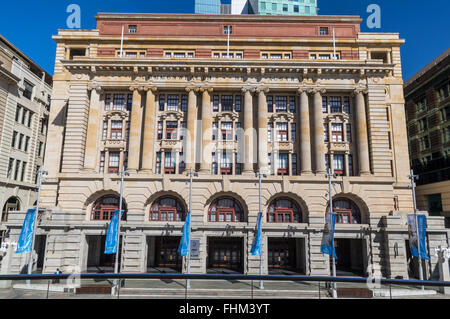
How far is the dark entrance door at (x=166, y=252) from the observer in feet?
121

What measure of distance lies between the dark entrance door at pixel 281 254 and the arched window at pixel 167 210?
11167mm

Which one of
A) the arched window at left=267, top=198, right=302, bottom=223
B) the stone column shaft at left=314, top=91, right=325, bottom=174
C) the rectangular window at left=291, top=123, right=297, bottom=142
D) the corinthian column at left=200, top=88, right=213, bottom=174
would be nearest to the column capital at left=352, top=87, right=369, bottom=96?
the stone column shaft at left=314, top=91, right=325, bottom=174

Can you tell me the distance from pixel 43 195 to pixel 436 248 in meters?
43.5

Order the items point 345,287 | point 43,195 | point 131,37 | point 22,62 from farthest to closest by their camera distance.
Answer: point 22,62, point 131,37, point 43,195, point 345,287

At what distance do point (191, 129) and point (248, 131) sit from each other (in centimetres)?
679

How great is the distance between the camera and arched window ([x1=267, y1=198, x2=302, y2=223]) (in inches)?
1385

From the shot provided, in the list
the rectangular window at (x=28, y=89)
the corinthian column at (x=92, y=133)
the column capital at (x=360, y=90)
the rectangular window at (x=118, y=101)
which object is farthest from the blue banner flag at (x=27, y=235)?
the column capital at (x=360, y=90)

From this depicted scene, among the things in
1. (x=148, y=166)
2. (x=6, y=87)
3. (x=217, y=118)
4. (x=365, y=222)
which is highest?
(x=6, y=87)

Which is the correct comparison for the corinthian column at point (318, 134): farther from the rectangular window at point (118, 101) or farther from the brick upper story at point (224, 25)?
the rectangular window at point (118, 101)

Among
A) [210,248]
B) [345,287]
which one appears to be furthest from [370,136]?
[345,287]

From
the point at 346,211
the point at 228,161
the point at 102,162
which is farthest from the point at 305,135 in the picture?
the point at 102,162

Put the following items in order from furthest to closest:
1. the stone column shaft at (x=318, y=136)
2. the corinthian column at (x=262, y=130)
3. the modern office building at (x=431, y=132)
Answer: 1. the modern office building at (x=431, y=132)
2. the corinthian column at (x=262, y=130)
3. the stone column shaft at (x=318, y=136)
